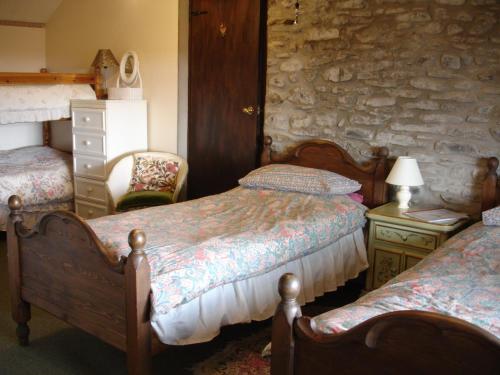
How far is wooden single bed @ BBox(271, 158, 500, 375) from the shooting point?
1374 mm

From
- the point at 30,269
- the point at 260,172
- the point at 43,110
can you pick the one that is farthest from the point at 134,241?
the point at 43,110

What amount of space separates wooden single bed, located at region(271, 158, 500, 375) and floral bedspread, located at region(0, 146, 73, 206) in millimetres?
3625

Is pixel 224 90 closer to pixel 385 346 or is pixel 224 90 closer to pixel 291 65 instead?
pixel 291 65

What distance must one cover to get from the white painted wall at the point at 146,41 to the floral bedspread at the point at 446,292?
2940 millimetres

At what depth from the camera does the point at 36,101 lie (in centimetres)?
485

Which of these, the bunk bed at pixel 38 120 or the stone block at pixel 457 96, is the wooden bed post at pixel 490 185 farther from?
the bunk bed at pixel 38 120

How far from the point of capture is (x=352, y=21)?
12.4ft

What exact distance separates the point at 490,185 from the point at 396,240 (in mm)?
643

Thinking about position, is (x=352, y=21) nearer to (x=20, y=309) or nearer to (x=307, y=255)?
(x=307, y=255)

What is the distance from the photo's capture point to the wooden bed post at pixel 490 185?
10.7ft

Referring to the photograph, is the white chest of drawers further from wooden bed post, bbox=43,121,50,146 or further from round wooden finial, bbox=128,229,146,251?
round wooden finial, bbox=128,229,146,251

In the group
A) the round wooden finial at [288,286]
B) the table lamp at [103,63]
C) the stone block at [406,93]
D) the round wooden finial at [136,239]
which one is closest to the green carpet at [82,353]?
the round wooden finial at [136,239]

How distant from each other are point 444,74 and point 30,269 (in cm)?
267

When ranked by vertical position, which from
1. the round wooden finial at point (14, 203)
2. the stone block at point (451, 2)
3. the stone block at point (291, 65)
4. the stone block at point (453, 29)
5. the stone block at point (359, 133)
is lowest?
the round wooden finial at point (14, 203)
